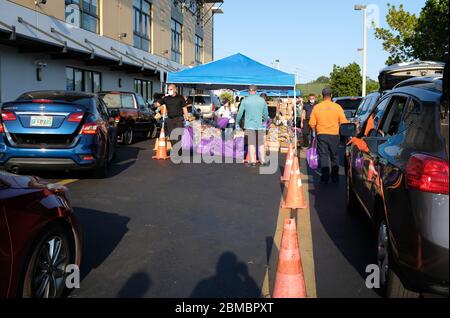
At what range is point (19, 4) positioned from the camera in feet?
52.5

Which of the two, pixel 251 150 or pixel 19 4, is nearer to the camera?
pixel 251 150

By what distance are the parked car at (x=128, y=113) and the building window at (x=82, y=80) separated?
5165mm

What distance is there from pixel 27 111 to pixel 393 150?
6.10 m

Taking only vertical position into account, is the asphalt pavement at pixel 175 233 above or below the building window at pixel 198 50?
below

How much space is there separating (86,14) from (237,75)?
11.0 m

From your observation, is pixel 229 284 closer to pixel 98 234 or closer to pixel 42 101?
pixel 98 234

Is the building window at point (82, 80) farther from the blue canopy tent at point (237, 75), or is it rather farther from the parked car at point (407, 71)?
the parked car at point (407, 71)

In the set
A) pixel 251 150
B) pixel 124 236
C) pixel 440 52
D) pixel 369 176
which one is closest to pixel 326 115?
pixel 251 150

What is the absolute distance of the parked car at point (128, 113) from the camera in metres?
15.0

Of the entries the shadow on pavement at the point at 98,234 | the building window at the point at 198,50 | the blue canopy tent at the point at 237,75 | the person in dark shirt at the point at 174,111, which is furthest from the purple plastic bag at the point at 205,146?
the building window at the point at 198,50

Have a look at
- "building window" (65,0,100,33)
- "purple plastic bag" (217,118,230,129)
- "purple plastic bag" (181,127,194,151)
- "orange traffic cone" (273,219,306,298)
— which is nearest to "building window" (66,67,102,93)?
"building window" (65,0,100,33)

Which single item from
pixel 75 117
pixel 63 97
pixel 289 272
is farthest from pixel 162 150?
pixel 289 272

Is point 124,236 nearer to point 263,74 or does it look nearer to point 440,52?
point 263,74

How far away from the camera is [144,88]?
30625 millimetres
